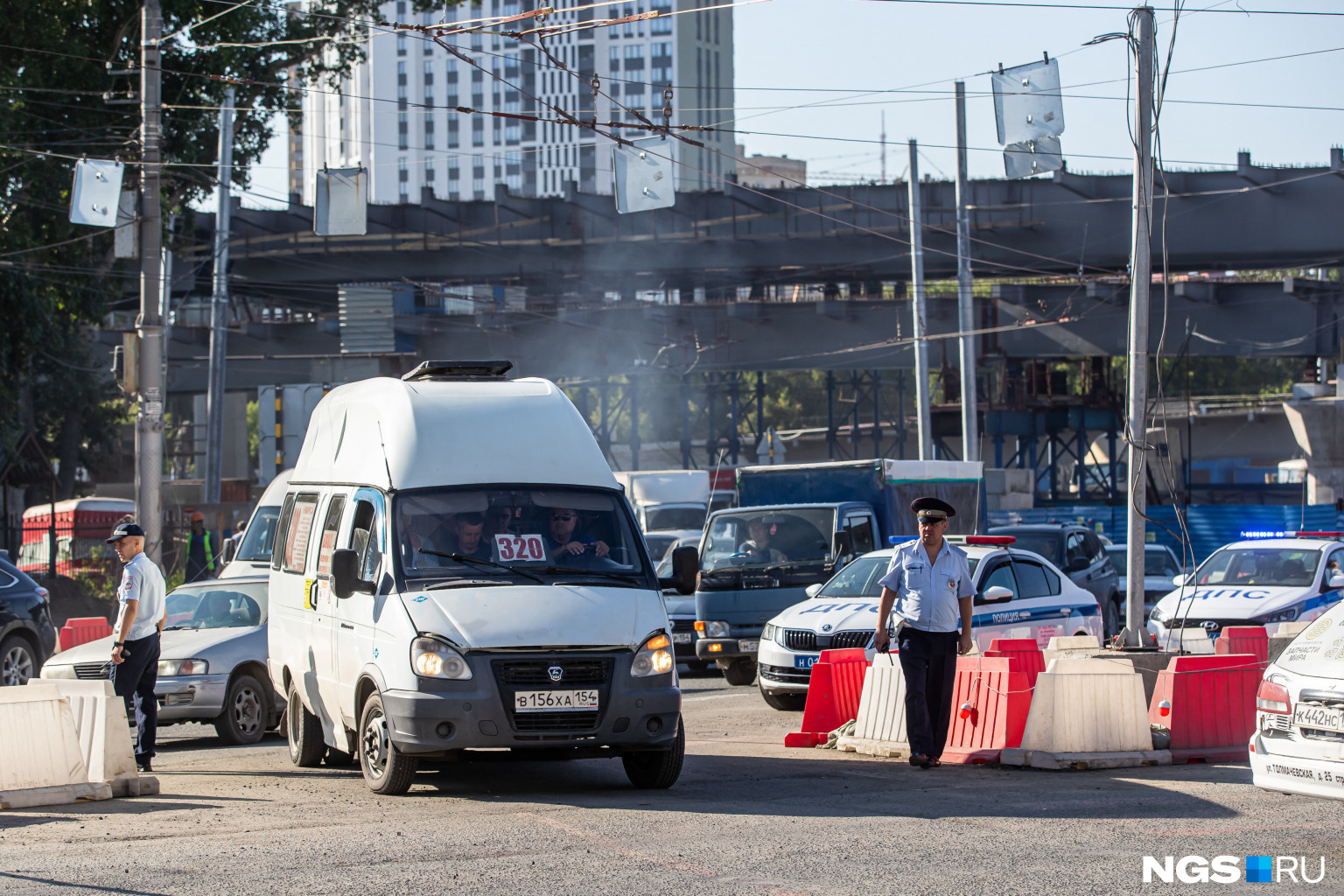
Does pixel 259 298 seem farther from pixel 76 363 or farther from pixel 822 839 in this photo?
pixel 822 839

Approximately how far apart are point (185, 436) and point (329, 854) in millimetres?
70404

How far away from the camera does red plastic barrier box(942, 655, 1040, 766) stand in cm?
978

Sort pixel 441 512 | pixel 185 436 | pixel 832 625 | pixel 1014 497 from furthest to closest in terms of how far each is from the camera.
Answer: pixel 185 436
pixel 1014 497
pixel 832 625
pixel 441 512

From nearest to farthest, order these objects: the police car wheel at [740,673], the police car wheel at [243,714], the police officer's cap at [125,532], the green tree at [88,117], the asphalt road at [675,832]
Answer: the asphalt road at [675,832], the police officer's cap at [125,532], the police car wheel at [243,714], the police car wheel at [740,673], the green tree at [88,117]

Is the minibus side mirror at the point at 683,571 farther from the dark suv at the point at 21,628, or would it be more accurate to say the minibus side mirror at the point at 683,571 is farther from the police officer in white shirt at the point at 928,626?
the dark suv at the point at 21,628

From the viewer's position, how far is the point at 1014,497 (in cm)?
4394

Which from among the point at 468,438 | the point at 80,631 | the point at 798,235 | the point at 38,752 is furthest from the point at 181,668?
the point at 798,235

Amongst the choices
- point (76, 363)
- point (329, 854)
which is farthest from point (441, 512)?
point (76, 363)

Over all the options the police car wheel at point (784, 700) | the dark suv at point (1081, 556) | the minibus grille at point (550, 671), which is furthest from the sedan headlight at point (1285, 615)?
the minibus grille at point (550, 671)

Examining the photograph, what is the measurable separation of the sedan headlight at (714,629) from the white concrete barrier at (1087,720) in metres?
7.07

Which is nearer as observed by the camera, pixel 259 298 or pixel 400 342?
pixel 400 342

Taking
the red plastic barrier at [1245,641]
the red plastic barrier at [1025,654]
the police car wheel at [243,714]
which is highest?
the red plastic barrier at [1025,654]

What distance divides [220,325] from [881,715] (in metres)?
21.6

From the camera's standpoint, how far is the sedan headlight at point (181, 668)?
12242 mm
